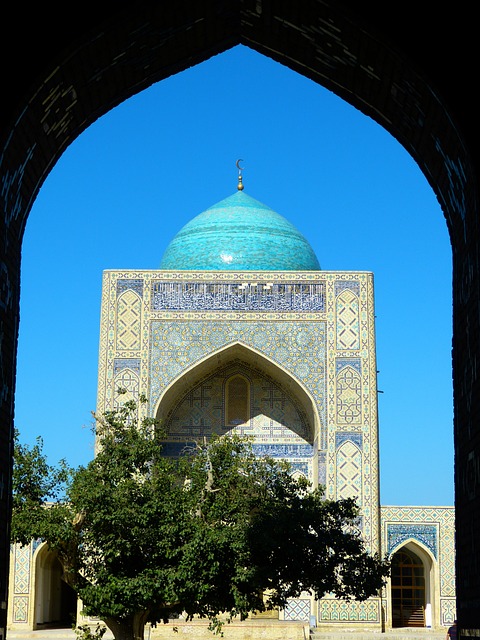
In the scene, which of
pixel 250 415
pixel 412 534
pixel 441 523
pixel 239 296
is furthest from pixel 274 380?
pixel 441 523

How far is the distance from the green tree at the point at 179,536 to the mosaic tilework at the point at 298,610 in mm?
5838

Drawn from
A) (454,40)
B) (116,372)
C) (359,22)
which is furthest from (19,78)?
(116,372)

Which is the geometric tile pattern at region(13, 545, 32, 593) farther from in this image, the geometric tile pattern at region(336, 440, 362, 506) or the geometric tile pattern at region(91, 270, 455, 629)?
the geometric tile pattern at region(336, 440, 362, 506)

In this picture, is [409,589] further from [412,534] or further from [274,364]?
[274,364]

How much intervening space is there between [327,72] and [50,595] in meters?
16.7

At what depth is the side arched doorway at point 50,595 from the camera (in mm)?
19559

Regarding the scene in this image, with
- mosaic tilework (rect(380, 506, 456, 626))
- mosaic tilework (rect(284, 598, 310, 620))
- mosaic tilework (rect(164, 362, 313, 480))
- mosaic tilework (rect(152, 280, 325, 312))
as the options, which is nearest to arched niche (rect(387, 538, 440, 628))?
mosaic tilework (rect(380, 506, 456, 626))

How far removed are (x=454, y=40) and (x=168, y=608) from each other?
28.6 ft

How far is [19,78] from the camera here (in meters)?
4.87

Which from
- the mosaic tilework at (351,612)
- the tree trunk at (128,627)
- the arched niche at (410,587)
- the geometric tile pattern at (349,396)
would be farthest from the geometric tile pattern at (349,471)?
the tree trunk at (128,627)

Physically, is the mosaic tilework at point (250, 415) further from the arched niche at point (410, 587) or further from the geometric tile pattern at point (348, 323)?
the arched niche at point (410, 587)

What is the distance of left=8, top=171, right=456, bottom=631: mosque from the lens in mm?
18375

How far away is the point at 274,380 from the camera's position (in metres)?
19.5

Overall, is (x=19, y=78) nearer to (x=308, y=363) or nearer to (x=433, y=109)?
(x=433, y=109)
